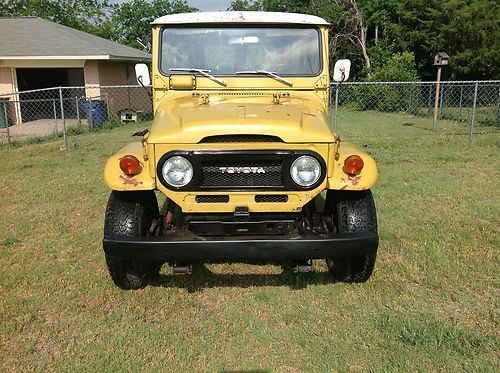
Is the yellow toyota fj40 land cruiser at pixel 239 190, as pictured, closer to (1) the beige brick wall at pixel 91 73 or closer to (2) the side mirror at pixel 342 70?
(2) the side mirror at pixel 342 70

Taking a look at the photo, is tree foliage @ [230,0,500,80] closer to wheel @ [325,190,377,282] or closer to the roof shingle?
the roof shingle

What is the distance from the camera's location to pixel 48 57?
16281 millimetres

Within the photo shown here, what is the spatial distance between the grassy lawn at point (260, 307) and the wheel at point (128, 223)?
15 cm

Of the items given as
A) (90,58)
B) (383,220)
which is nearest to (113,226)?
(383,220)

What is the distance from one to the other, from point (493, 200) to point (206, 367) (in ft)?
16.4

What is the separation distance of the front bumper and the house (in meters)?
13.4

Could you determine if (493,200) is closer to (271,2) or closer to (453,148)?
(453,148)

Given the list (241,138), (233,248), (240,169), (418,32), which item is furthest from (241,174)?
(418,32)

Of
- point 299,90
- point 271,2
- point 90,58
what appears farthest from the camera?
point 271,2

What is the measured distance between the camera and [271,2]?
114ft

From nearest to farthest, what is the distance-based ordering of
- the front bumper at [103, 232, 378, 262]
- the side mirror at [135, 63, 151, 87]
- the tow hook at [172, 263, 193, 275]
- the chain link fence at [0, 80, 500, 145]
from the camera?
the front bumper at [103, 232, 378, 262] < the tow hook at [172, 263, 193, 275] < the side mirror at [135, 63, 151, 87] < the chain link fence at [0, 80, 500, 145]

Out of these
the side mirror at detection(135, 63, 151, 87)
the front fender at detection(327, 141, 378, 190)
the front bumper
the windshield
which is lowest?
the front bumper

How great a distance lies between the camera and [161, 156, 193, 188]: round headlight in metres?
3.15

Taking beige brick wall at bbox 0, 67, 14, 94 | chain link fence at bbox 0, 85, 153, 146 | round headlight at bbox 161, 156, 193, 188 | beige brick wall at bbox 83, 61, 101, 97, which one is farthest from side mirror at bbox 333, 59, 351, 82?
beige brick wall at bbox 0, 67, 14, 94
